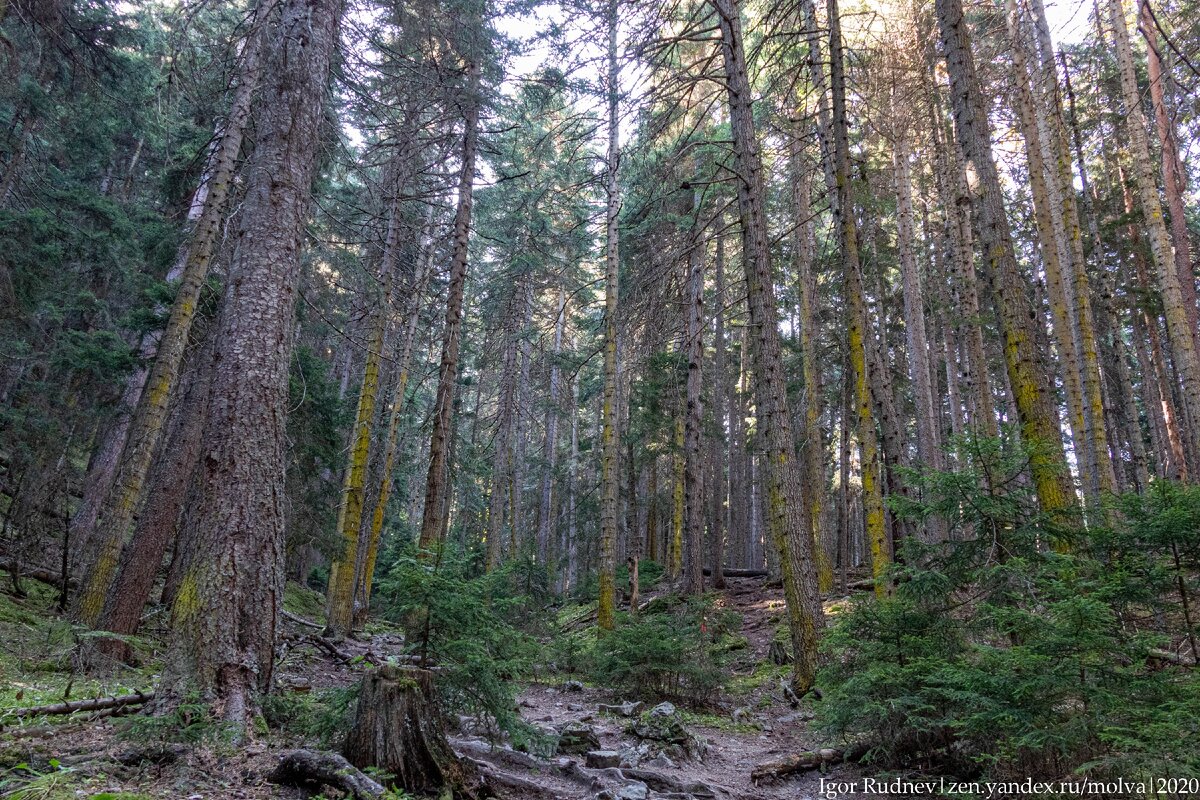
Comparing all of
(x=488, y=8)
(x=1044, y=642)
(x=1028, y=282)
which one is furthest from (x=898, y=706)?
(x=1028, y=282)

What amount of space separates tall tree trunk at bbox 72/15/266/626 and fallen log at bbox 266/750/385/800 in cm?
557

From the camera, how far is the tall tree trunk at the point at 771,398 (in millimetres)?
7918

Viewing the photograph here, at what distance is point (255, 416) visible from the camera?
15.7ft

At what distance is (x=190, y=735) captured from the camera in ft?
12.1

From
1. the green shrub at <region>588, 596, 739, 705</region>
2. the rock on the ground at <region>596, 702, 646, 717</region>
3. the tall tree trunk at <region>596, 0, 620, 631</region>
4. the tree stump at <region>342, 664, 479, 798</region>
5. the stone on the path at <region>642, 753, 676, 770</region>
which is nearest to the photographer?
the tree stump at <region>342, 664, 479, 798</region>

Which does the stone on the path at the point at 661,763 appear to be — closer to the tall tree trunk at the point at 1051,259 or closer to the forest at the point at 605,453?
the forest at the point at 605,453

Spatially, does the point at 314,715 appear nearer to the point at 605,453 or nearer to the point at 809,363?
the point at 605,453

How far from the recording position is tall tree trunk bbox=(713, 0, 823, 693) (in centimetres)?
792

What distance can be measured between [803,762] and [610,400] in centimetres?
851

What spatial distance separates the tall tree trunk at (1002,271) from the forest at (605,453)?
49 mm

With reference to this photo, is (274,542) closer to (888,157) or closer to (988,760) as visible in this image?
(988,760)

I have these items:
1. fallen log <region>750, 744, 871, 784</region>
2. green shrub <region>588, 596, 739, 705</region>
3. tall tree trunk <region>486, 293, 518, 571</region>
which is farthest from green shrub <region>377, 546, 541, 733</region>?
tall tree trunk <region>486, 293, 518, 571</region>

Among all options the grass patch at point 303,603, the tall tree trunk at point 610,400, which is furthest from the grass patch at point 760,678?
the grass patch at point 303,603

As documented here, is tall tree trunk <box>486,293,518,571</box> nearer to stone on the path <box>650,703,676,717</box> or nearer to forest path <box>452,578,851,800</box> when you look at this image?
forest path <box>452,578,851,800</box>
